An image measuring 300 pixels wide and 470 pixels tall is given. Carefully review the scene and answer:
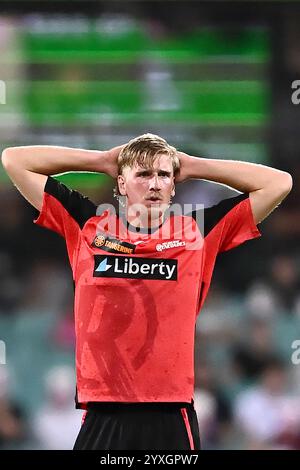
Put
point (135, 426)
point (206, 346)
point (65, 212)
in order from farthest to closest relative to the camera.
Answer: point (206, 346) → point (65, 212) → point (135, 426)

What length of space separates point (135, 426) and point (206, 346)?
451cm

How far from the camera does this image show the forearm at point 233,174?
11.5ft

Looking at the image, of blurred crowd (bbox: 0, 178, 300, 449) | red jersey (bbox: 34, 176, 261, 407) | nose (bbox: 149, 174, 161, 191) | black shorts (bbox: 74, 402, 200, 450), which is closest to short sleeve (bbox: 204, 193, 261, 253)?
red jersey (bbox: 34, 176, 261, 407)

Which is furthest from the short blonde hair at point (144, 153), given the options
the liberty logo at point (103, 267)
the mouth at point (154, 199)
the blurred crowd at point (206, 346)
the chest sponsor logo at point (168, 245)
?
the blurred crowd at point (206, 346)

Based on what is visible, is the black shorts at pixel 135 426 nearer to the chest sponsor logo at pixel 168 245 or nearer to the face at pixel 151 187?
the chest sponsor logo at pixel 168 245

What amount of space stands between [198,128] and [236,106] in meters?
0.38

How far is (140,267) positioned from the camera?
338 cm

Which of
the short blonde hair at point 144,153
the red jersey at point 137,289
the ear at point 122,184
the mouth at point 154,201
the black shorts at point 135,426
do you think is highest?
the short blonde hair at point 144,153

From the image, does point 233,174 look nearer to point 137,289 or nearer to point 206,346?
point 137,289

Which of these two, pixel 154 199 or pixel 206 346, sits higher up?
pixel 154 199

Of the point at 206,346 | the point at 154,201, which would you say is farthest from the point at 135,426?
the point at 206,346

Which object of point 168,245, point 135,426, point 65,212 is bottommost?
point 135,426

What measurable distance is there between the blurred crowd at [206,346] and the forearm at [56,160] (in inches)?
133

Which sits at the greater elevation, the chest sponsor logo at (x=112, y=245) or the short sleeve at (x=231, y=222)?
the short sleeve at (x=231, y=222)
